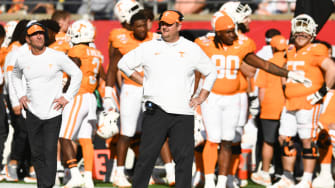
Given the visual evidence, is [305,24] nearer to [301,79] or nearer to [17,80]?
[301,79]

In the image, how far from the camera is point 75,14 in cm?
1352

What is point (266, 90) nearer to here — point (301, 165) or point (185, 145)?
point (301, 165)

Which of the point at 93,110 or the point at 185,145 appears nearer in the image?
the point at 185,145

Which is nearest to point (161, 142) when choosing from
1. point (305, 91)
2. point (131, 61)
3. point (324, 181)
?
point (131, 61)

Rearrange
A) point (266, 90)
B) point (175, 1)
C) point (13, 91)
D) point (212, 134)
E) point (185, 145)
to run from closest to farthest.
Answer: point (185, 145) → point (13, 91) → point (212, 134) → point (266, 90) → point (175, 1)

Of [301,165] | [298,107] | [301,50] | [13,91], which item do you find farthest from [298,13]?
[13,91]

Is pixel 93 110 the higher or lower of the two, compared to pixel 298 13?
lower

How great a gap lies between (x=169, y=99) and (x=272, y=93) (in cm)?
350

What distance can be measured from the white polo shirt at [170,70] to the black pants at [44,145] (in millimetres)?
1148

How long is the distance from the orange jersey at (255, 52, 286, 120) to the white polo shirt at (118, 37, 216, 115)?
10.2 ft

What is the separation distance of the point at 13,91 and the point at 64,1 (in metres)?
5.70

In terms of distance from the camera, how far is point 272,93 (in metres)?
10.5

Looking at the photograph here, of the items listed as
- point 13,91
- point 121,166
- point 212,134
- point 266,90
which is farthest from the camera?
point 266,90

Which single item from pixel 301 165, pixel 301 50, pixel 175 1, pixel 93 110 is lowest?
pixel 301 165
